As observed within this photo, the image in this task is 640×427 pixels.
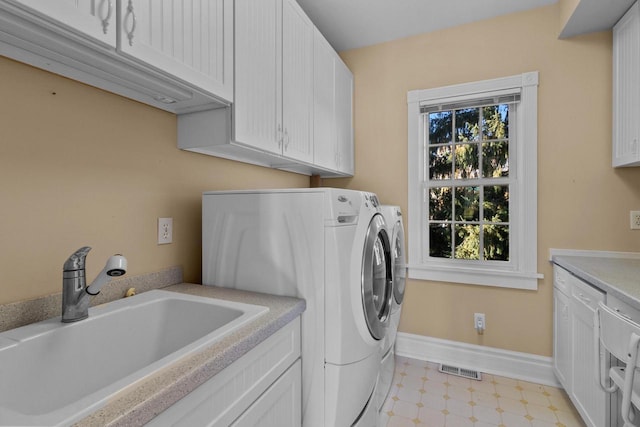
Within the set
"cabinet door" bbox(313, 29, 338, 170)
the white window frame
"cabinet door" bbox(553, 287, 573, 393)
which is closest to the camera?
"cabinet door" bbox(553, 287, 573, 393)

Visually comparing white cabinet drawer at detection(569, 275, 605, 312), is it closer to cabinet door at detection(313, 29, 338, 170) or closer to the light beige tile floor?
the light beige tile floor

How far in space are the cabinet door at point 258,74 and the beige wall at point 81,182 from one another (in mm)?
387

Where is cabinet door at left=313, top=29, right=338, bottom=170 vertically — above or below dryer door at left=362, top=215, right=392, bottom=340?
above

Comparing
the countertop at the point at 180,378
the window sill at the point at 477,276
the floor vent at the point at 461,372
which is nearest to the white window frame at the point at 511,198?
the window sill at the point at 477,276

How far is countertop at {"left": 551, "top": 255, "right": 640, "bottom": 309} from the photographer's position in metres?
1.28

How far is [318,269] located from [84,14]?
1.09 metres

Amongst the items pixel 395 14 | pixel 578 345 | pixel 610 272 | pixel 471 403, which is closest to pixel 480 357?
pixel 471 403

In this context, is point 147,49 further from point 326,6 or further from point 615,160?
point 615,160

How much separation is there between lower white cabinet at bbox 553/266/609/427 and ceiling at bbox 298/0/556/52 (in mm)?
1961

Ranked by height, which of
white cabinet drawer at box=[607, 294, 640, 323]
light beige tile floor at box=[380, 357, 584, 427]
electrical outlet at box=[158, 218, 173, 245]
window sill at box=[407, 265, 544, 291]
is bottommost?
light beige tile floor at box=[380, 357, 584, 427]

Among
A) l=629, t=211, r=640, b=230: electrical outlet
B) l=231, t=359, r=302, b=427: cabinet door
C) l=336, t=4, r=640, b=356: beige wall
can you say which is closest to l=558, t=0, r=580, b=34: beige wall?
l=336, t=4, r=640, b=356: beige wall

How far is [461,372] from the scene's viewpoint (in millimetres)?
2346

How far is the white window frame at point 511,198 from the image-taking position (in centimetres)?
225

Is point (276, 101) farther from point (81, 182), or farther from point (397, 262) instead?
Result: point (397, 262)
